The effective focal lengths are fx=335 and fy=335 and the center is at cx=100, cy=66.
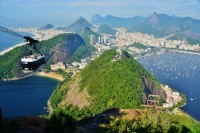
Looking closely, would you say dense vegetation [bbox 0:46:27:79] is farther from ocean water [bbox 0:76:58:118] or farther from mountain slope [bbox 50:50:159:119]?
mountain slope [bbox 50:50:159:119]

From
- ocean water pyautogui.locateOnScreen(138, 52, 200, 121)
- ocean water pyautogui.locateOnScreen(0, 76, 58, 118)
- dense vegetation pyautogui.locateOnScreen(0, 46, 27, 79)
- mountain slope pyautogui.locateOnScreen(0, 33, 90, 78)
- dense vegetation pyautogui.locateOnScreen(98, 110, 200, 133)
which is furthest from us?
mountain slope pyautogui.locateOnScreen(0, 33, 90, 78)

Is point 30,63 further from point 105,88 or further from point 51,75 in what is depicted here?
point 51,75

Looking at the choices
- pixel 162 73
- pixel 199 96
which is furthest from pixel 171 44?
pixel 199 96

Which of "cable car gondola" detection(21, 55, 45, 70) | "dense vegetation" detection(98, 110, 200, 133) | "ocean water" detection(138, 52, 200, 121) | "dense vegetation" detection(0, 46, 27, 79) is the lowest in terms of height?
"ocean water" detection(138, 52, 200, 121)

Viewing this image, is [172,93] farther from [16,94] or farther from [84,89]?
[16,94]

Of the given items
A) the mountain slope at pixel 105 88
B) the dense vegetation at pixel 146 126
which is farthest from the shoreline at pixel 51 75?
the dense vegetation at pixel 146 126

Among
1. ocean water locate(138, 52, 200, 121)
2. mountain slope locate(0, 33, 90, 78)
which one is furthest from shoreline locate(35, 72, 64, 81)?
ocean water locate(138, 52, 200, 121)
